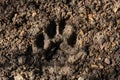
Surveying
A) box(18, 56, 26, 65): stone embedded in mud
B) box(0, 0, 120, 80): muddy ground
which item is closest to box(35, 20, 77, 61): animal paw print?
box(0, 0, 120, 80): muddy ground

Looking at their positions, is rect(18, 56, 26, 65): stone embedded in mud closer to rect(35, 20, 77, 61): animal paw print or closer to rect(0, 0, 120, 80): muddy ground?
rect(0, 0, 120, 80): muddy ground

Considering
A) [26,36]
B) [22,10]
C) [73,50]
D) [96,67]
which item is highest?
[22,10]

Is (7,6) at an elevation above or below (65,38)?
above

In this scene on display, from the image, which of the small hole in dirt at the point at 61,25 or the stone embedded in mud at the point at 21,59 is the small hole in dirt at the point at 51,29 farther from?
the stone embedded in mud at the point at 21,59

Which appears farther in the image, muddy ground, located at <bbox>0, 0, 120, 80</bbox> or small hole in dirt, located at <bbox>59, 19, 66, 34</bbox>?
small hole in dirt, located at <bbox>59, 19, 66, 34</bbox>

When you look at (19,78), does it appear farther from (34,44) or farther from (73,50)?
(73,50)

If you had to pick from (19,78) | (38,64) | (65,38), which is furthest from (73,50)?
(19,78)

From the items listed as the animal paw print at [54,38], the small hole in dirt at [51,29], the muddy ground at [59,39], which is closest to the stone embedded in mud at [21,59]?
the muddy ground at [59,39]

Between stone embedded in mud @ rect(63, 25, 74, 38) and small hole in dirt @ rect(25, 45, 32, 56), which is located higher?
stone embedded in mud @ rect(63, 25, 74, 38)

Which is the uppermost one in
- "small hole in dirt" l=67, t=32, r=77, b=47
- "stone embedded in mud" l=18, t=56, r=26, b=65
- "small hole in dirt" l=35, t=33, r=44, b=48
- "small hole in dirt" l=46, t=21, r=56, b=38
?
"small hole in dirt" l=46, t=21, r=56, b=38
